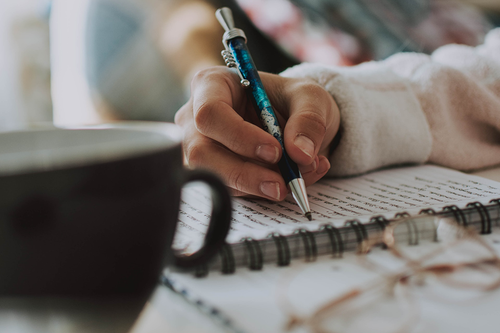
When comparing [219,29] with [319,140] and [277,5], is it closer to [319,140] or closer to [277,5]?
[277,5]

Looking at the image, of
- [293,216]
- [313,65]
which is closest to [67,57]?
[313,65]

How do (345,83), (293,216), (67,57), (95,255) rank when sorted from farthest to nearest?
(67,57) < (345,83) < (293,216) < (95,255)

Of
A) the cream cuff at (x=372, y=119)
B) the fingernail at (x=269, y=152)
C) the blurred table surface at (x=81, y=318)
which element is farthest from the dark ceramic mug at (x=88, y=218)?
the cream cuff at (x=372, y=119)

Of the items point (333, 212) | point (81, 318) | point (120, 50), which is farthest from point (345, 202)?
point (120, 50)

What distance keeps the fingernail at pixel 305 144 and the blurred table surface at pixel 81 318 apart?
18 cm

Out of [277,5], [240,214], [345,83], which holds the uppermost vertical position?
[277,5]

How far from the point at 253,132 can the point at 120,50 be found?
573 millimetres

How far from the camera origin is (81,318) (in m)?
0.13

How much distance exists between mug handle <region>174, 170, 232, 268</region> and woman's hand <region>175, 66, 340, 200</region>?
0.48 ft

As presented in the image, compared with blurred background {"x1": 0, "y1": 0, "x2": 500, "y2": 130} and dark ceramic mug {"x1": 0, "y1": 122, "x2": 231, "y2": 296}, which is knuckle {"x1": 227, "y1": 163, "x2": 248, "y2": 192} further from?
blurred background {"x1": 0, "y1": 0, "x2": 500, "y2": 130}

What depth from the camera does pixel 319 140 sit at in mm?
340

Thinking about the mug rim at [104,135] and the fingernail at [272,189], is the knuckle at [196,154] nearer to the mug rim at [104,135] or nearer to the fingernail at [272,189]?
the fingernail at [272,189]

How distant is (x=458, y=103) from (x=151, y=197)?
49 centimetres

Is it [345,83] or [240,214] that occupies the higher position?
[345,83]
